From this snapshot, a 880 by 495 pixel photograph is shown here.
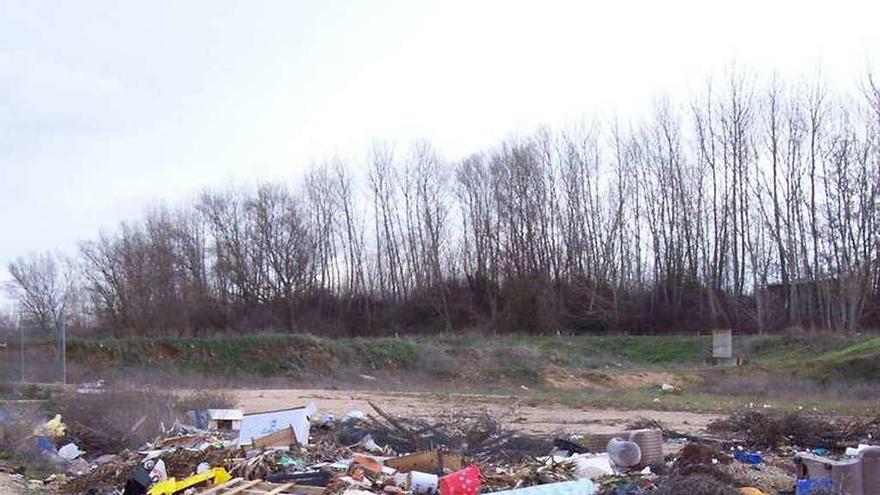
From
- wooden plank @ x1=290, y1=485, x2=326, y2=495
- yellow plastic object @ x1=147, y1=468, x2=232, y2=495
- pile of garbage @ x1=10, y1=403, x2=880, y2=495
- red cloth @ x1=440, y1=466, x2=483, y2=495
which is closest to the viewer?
red cloth @ x1=440, y1=466, x2=483, y2=495

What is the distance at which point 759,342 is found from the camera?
41000 millimetres

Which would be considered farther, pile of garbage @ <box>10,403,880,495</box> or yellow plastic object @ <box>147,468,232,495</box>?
yellow plastic object @ <box>147,468,232,495</box>

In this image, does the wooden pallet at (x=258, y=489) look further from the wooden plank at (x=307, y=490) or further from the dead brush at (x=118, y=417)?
the dead brush at (x=118, y=417)

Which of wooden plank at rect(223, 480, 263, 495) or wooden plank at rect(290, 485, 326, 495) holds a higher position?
wooden plank at rect(223, 480, 263, 495)

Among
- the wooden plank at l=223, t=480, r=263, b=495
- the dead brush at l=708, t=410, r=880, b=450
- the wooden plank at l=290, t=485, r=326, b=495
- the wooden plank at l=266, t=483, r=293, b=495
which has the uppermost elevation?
the wooden plank at l=223, t=480, r=263, b=495

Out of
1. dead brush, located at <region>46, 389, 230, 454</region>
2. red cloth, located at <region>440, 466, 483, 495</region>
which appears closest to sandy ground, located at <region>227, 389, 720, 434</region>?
dead brush, located at <region>46, 389, 230, 454</region>

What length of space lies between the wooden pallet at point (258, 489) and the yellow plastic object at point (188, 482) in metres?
0.30

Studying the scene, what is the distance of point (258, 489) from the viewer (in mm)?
10117

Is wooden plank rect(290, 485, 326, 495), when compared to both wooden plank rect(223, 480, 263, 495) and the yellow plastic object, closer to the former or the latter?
wooden plank rect(223, 480, 263, 495)

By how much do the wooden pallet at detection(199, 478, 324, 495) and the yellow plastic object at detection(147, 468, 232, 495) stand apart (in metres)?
0.30

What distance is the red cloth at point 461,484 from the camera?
31.5ft

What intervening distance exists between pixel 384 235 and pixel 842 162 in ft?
98.9

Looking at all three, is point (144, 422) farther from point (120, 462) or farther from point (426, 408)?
point (426, 408)

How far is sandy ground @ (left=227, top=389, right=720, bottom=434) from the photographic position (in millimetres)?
19422
